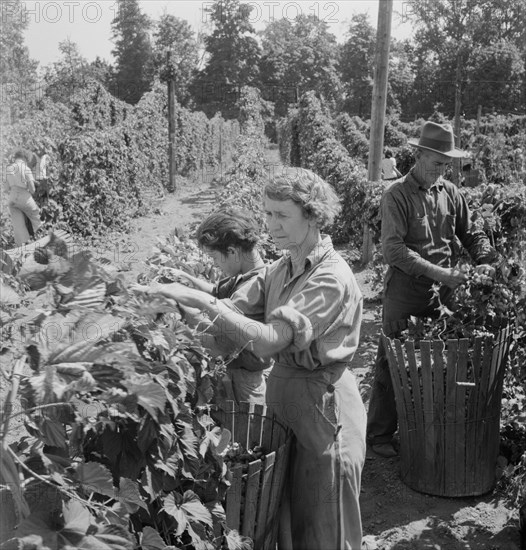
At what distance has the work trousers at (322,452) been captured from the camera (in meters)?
2.38

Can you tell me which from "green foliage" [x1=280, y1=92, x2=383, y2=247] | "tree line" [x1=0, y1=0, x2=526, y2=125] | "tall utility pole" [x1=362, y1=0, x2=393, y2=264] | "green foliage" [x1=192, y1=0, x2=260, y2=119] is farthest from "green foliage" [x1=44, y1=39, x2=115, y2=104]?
"tall utility pole" [x1=362, y1=0, x2=393, y2=264]

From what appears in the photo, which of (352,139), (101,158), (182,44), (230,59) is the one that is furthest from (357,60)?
(101,158)

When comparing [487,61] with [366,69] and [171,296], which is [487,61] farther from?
[171,296]

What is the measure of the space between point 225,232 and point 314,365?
785 millimetres

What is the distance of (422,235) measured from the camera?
4164mm

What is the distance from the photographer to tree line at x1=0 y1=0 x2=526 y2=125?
48938 mm

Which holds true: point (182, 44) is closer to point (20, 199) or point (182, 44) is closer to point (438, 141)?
point (20, 199)

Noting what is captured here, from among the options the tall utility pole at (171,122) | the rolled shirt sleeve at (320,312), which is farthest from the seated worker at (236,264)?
the tall utility pole at (171,122)

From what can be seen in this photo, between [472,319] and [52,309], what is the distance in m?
2.82

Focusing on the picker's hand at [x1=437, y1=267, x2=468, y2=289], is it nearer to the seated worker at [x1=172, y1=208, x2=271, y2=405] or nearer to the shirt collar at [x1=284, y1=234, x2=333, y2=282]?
the seated worker at [x1=172, y1=208, x2=271, y2=405]

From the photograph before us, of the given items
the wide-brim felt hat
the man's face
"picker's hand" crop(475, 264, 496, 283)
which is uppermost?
the wide-brim felt hat

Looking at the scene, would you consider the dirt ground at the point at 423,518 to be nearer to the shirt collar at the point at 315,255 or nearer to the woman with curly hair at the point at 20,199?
the shirt collar at the point at 315,255

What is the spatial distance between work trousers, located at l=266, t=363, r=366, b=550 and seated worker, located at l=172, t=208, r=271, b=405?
0.37 meters

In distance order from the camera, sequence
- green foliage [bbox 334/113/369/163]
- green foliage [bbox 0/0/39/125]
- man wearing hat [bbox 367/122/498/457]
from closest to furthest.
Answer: man wearing hat [bbox 367/122/498/457]
green foliage [bbox 0/0/39/125]
green foliage [bbox 334/113/369/163]
